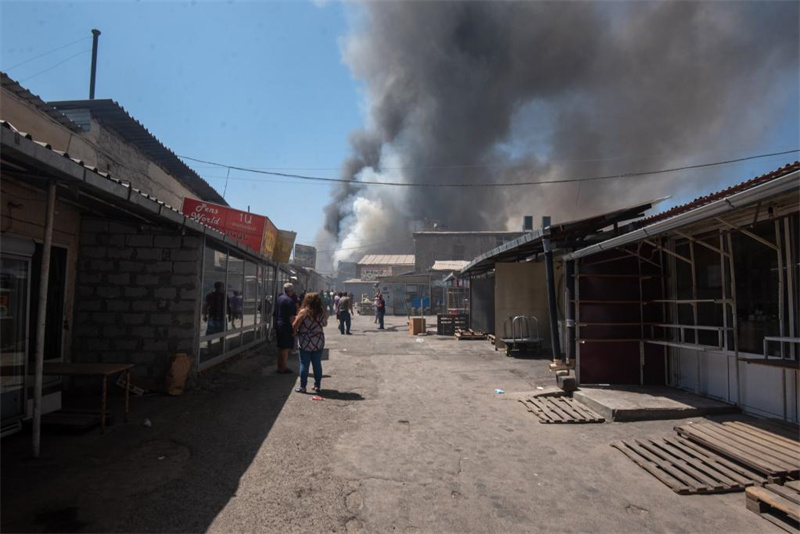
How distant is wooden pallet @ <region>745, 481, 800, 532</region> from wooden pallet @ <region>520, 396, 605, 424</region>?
228cm

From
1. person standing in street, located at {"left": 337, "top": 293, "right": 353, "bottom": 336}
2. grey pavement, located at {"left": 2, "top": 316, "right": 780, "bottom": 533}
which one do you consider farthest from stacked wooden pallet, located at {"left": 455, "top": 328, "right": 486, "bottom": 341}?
grey pavement, located at {"left": 2, "top": 316, "right": 780, "bottom": 533}

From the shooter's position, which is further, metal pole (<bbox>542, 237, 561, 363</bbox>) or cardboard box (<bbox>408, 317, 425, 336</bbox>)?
cardboard box (<bbox>408, 317, 425, 336</bbox>)

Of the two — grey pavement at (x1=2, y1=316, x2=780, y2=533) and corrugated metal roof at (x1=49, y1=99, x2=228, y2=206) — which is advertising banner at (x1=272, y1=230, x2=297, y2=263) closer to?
corrugated metal roof at (x1=49, y1=99, x2=228, y2=206)

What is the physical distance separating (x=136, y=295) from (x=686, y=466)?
7.38 metres

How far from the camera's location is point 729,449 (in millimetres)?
4195

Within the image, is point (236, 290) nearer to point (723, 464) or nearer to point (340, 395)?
point (340, 395)

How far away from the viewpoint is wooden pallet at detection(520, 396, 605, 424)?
572 centimetres


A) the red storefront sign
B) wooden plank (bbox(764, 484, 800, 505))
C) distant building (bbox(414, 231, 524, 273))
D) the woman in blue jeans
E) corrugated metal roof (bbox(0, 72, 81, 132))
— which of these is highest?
distant building (bbox(414, 231, 524, 273))

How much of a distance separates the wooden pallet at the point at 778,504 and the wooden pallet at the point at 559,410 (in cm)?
228

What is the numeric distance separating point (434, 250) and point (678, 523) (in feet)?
131

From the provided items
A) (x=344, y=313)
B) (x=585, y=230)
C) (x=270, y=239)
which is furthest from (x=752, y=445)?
(x=344, y=313)

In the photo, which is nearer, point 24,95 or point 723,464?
point 723,464

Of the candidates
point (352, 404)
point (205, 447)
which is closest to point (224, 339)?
point (352, 404)

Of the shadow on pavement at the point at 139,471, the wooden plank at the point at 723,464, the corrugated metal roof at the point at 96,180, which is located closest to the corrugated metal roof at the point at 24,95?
the corrugated metal roof at the point at 96,180
